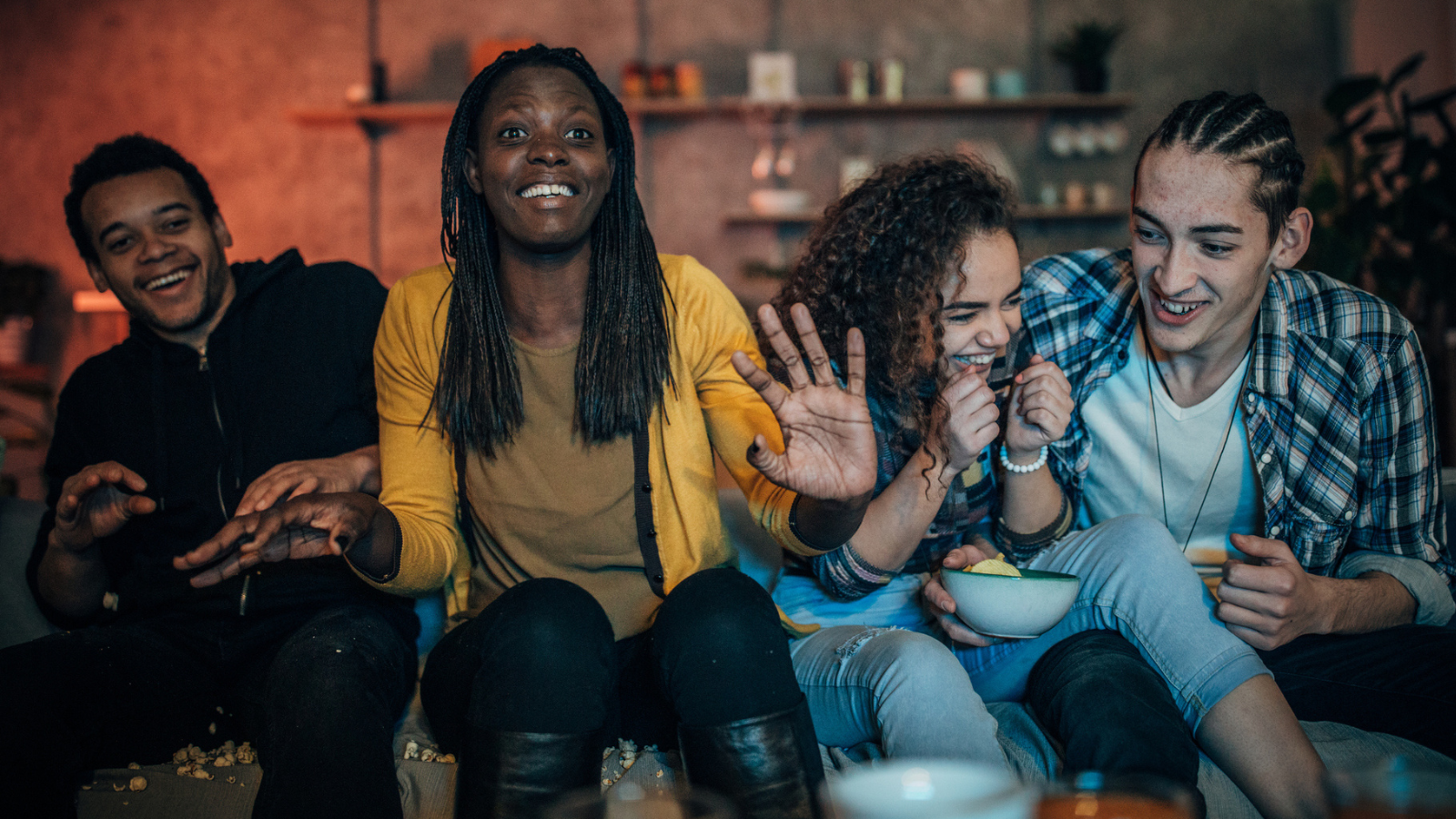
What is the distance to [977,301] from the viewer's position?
4.96ft

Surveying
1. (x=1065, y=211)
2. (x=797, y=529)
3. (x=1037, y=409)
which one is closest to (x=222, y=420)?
(x=797, y=529)

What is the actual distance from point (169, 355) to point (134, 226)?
0.23 meters

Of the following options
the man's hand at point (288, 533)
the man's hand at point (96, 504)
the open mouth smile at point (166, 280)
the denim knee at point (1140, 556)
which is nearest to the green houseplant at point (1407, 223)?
the denim knee at point (1140, 556)

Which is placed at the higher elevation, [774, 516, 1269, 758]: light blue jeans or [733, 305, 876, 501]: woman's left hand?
[733, 305, 876, 501]: woman's left hand

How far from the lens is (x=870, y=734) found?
4.29 feet

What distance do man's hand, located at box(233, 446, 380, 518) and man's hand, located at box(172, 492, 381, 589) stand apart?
0.16 ft

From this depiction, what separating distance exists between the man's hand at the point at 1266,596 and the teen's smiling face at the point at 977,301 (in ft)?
1.49

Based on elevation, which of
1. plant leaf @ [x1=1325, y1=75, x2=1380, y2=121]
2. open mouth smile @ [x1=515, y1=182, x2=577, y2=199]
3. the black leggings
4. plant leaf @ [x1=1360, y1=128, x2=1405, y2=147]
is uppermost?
plant leaf @ [x1=1325, y1=75, x2=1380, y2=121]

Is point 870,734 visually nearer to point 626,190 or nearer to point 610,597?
point 610,597

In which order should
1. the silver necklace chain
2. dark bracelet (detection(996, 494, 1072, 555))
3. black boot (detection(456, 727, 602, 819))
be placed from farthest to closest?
1. the silver necklace chain
2. dark bracelet (detection(996, 494, 1072, 555))
3. black boot (detection(456, 727, 602, 819))

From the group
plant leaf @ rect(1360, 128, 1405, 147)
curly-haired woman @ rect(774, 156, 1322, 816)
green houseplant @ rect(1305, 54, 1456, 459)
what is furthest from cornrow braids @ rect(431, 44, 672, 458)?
plant leaf @ rect(1360, 128, 1405, 147)

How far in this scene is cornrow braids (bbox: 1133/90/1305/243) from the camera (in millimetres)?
1469

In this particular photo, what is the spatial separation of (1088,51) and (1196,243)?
3448 millimetres

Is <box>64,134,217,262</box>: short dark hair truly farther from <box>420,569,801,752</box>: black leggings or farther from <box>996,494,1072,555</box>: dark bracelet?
<box>996,494,1072,555</box>: dark bracelet
